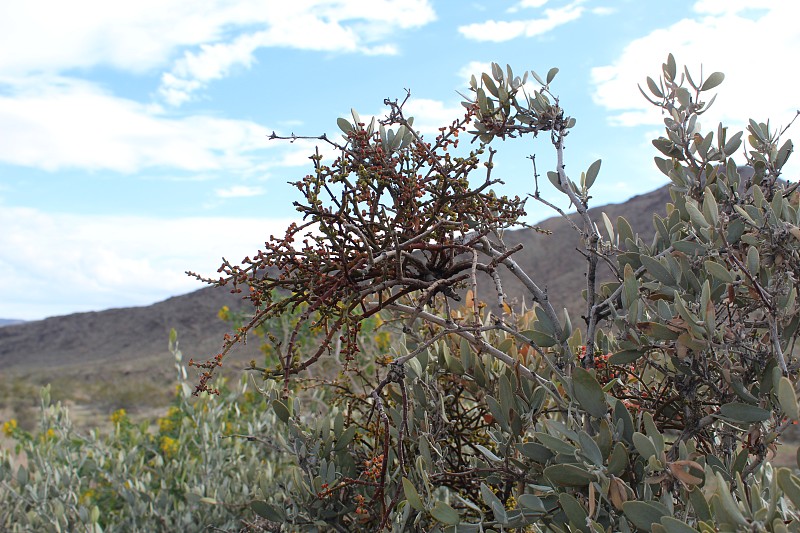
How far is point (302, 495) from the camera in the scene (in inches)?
93.6

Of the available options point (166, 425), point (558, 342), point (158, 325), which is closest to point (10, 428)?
point (166, 425)

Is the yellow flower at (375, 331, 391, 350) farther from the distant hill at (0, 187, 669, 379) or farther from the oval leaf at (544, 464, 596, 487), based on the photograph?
the distant hill at (0, 187, 669, 379)

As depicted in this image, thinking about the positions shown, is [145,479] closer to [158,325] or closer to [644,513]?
[644,513]

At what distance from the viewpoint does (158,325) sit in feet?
173

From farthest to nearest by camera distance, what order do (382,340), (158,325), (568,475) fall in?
1. (158,325)
2. (382,340)
3. (568,475)

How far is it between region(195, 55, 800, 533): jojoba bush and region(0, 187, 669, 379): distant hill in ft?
109

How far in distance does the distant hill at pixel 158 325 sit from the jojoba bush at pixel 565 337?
1307 inches

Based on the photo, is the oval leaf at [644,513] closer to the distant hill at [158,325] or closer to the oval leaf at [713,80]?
the oval leaf at [713,80]

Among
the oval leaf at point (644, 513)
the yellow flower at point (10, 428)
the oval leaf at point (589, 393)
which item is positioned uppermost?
the oval leaf at point (589, 393)

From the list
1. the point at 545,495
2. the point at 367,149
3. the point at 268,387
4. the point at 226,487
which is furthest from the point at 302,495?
the point at 226,487

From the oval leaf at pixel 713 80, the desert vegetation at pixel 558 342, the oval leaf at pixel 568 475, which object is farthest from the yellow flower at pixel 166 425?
the oval leaf at pixel 713 80

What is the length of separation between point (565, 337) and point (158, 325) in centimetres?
5442

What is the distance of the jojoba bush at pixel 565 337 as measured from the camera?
1621 millimetres

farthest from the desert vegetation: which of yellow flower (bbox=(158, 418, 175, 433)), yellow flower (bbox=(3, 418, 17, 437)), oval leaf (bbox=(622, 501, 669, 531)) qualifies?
yellow flower (bbox=(3, 418, 17, 437))
